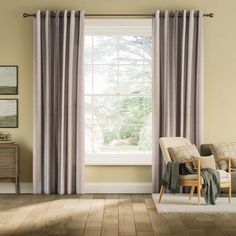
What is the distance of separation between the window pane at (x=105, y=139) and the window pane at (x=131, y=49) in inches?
41.9

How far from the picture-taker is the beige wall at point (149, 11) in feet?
25.3

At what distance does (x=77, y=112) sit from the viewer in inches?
296

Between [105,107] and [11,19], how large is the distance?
1916 millimetres

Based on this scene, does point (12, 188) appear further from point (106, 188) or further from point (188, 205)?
point (188, 205)

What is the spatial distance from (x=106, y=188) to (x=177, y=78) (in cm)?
193

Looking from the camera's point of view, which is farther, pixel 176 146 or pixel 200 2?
pixel 200 2

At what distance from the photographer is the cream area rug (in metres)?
6.18

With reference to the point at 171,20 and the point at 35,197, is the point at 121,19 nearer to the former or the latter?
the point at 171,20

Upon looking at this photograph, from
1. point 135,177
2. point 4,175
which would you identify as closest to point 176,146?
point 135,177

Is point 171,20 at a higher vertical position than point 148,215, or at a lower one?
higher

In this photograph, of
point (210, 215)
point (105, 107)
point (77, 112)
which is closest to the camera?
point (210, 215)

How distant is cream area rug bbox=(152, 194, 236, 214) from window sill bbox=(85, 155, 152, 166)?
714 mm

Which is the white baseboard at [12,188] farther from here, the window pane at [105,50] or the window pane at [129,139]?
the window pane at [105,50]

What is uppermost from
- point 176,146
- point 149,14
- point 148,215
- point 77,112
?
point 149,14
